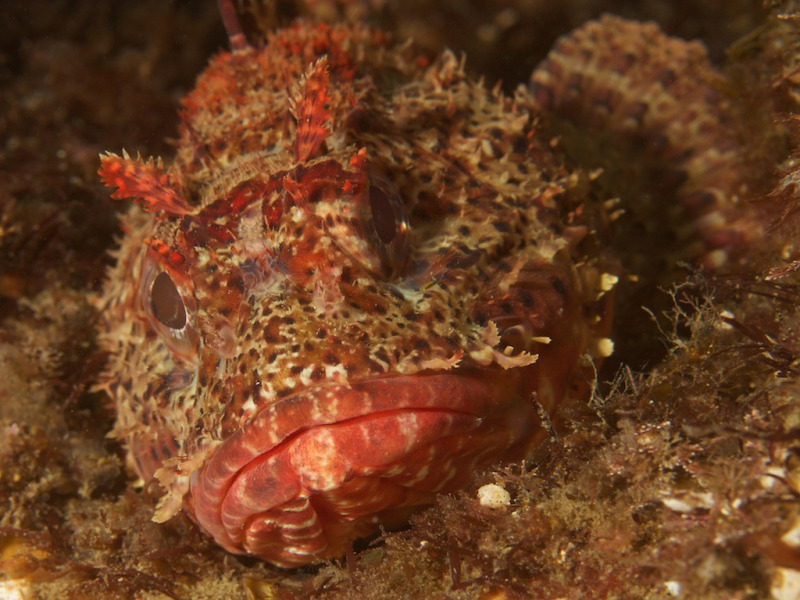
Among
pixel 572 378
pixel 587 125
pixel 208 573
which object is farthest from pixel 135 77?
pixel 572 378

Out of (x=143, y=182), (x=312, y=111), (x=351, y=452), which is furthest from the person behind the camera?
(x=143, y=182)

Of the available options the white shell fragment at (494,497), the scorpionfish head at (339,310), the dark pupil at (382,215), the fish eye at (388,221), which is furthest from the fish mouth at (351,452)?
the dark pupil at (382,215)

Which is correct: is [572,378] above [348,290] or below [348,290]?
below

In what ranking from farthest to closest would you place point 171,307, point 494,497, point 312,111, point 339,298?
point 171,307 < point 312,111 < point 494,497 < point 339,298

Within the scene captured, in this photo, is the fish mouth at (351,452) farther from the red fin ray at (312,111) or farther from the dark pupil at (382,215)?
the red fin ray at (312,111)

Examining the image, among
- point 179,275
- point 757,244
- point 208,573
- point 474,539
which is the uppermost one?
point 179,275

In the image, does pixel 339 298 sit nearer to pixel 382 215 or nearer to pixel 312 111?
pixel 382 215

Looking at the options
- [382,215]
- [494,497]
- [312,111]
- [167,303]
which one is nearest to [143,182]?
[167,303]

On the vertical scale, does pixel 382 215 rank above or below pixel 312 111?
below

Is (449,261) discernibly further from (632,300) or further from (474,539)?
(632,300)
